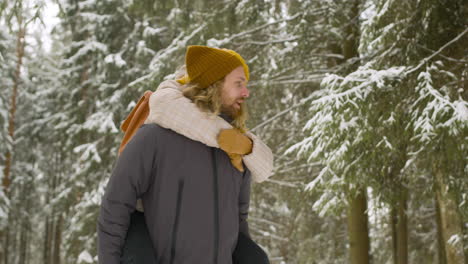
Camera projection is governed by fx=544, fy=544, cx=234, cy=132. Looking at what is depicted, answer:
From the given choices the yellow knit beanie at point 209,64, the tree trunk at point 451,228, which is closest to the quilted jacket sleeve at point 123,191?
the yellow knit beanie at point 209,64

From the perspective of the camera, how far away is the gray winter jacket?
2203mm

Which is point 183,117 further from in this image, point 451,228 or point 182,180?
point 451,228

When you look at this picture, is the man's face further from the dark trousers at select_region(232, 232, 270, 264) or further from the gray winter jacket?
the dark trousers at select_region(232, 232, 270, 264)

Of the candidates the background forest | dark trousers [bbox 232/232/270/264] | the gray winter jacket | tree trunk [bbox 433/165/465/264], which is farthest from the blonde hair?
tree trunk [bbox 433/165/465/264]

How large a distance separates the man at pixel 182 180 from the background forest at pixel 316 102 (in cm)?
319

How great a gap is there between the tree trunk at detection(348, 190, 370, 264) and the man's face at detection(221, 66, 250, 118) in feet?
24.4

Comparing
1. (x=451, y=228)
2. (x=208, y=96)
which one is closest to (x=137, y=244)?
(x=208, y=96)

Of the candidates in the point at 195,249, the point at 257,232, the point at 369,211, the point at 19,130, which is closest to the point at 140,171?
the point at 195,249

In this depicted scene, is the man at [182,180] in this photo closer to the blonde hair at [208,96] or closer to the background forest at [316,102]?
the blonde hair at [208,96]

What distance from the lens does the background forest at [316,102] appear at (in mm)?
6047

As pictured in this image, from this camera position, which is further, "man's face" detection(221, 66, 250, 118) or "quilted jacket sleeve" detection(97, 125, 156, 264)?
"man's face" detection(221, 66, 250, 118)

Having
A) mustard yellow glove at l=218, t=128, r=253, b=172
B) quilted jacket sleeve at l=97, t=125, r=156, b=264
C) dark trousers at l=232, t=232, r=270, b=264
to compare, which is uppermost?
mustard yellow glove at l=218, t=128, r=253, b=172

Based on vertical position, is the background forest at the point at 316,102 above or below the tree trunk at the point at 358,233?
above

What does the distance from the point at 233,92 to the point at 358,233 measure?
25.4ft
